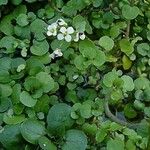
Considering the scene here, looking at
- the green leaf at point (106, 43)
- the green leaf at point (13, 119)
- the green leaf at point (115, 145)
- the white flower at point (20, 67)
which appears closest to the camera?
the green leaf at point (115, 145)

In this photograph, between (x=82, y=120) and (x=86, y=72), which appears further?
(x=86, y=72)

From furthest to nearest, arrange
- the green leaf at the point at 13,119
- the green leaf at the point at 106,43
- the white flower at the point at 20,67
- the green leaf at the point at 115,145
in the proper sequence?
1. the green leaf at the point at 106,43
2. the white flower at the point at 20,67
3. the green leaf at the point at 13,119
4. the green leaf at the point at 115,145

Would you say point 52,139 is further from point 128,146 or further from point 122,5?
point 122,5

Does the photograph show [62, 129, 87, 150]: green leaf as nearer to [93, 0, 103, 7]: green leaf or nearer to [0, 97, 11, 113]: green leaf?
[0, 97, 11, 113]: green leaf

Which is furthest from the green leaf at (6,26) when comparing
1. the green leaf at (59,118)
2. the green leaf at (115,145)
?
the green leaf at (115,145)

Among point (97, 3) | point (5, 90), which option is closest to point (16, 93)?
point (5, 90)

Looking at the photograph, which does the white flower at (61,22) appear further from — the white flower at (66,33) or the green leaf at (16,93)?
the green leaf at (16,93)

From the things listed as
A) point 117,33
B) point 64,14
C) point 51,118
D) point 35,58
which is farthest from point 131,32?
point 51,118

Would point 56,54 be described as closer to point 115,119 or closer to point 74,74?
point 74,74
